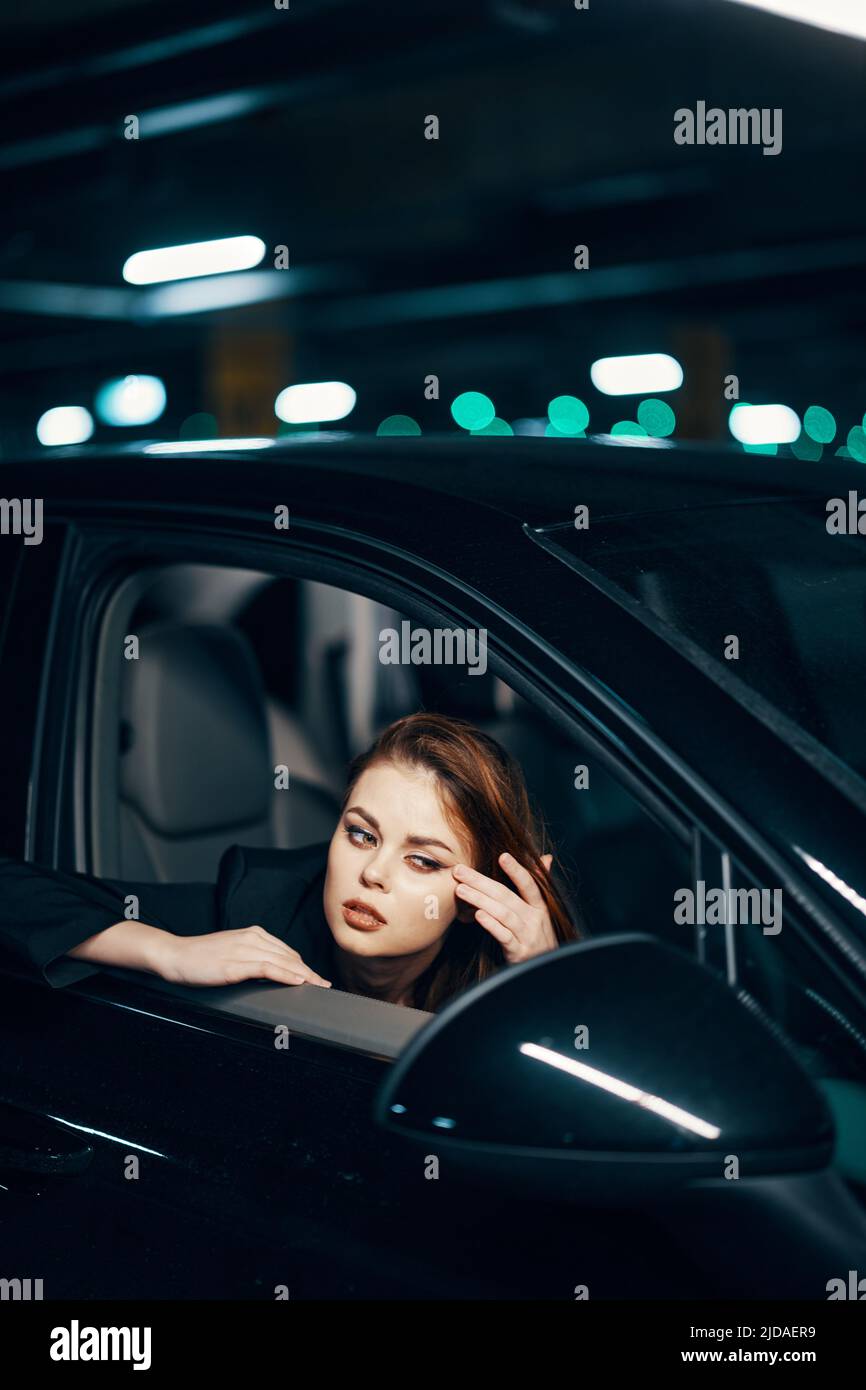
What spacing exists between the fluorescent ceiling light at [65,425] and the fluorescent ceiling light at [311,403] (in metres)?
3.34

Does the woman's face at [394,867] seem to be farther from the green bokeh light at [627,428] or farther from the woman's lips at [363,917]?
the green bokeh light at [627,428]

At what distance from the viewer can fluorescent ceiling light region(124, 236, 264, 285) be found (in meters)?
10.6

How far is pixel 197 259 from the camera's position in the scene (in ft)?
36.6

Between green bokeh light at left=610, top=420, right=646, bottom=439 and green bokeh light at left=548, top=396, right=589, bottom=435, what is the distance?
0.56 metres

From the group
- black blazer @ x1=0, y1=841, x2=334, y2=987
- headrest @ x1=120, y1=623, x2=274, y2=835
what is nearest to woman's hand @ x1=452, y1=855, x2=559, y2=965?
black blazer @ x1=0, y1=841, x2=334, y2=987

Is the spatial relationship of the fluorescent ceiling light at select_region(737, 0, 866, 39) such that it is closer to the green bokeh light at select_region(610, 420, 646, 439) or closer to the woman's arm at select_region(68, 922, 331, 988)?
the woman's arm at select_region(68, 922, 331, 988)

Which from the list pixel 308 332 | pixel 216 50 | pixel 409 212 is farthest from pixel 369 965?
pixel 308 332

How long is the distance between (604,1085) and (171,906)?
1029 mm

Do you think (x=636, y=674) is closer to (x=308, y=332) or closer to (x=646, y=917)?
(x=646, y=917)

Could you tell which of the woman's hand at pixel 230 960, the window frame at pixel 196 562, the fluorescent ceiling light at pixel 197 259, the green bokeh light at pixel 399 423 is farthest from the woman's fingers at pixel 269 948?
the green bokeh light at pixel 399 423

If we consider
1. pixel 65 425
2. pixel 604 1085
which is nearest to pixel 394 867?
pixel 604 1085

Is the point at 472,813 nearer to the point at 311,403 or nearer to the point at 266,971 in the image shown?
the point at 266,971

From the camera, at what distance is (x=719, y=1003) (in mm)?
1155
